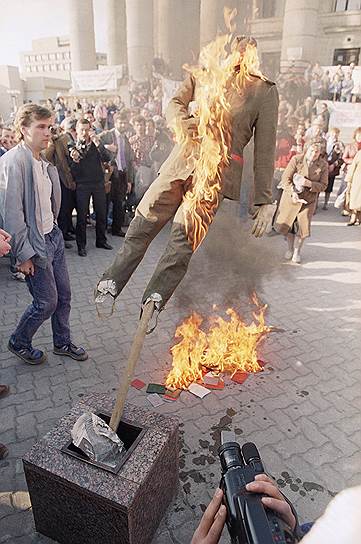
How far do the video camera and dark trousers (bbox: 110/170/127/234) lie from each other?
289 inches

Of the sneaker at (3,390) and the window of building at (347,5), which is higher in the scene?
the window of building at (347,5)

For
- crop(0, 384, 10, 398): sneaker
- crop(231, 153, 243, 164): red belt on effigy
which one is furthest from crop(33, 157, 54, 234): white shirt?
crop(231, 153, 243, 164): red belt on effigy

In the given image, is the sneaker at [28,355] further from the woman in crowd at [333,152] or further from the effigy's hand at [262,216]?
the woman in crowd at [333,152]

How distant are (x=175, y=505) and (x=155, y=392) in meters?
1.14

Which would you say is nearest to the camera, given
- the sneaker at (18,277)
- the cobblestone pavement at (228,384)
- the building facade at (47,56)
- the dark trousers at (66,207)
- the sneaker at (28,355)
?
the cobblestone pavement at (228,384)

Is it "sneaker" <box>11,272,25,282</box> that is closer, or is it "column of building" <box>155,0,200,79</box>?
"sneaker" <box>11,272,25,282</box>

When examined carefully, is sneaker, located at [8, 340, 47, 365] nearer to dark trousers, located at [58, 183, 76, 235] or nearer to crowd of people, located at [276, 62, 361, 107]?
dark trousers, located at [58, 183, 76, 235]

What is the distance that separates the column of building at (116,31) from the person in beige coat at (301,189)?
2191 centimetres

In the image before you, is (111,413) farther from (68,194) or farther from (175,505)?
(68,194)

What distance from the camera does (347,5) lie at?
22.0m

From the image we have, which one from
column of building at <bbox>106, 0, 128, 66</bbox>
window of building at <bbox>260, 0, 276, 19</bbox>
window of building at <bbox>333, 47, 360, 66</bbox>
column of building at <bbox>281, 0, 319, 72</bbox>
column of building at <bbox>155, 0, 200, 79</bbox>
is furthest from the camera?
column of building at <bbox>106, 0, 128, 66</bbox>

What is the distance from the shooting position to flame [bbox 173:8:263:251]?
9.81 ft

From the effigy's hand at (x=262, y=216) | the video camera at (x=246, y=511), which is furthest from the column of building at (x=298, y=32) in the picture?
the video camera at (x=246, y=511)

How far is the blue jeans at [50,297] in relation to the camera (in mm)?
3543
